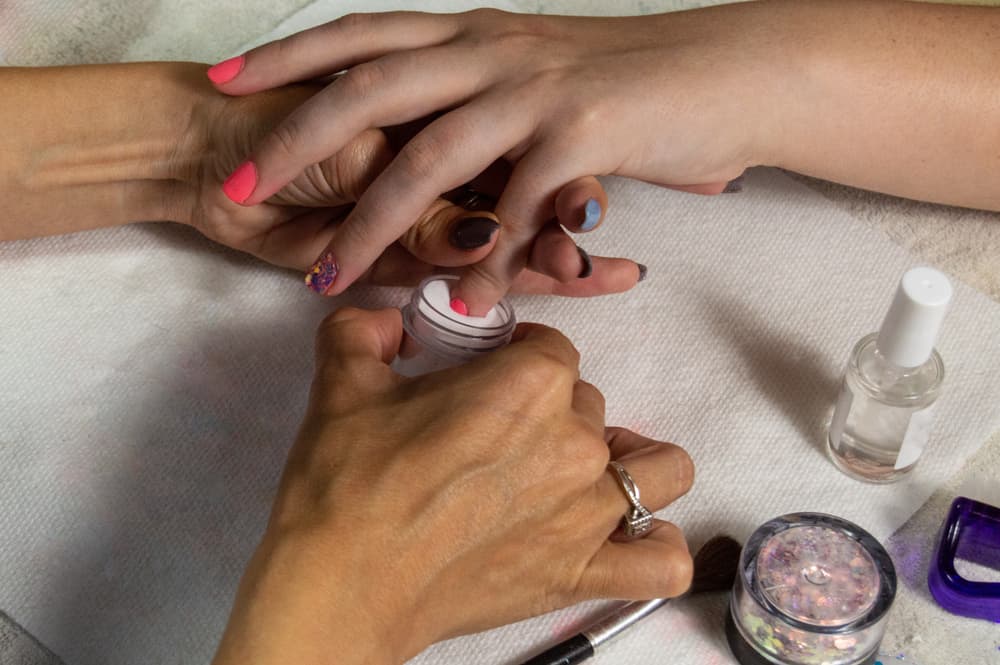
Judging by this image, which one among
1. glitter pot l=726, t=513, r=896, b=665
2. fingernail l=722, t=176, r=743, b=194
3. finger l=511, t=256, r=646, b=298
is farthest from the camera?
fingernail l=722, t=176, r=743, b=194

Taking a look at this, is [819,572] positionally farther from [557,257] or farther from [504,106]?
[504,106]

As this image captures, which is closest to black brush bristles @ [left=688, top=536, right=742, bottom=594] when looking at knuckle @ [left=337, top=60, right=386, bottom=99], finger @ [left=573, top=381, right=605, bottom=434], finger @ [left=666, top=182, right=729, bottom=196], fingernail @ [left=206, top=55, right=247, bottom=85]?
finger @ [left=573, top=381, right=605, bottom=434]

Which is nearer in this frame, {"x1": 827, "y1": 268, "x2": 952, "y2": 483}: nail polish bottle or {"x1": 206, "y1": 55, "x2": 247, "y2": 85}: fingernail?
{"x1": 827, "y1": 268, "x2": 952, "y2": 483}: nail polish bottle

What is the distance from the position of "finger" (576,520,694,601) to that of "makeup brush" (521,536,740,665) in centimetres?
3

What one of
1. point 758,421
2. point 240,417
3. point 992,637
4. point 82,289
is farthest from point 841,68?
point 82,289

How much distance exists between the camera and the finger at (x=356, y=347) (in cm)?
81

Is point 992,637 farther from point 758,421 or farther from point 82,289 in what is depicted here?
point 82,289

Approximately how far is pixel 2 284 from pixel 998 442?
899 mm

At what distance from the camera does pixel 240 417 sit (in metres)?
0.95

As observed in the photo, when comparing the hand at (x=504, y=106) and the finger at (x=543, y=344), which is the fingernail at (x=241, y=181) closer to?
the hand at (x=504, y=106)

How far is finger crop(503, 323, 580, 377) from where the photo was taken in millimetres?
820

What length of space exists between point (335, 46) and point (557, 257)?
28 centimetres

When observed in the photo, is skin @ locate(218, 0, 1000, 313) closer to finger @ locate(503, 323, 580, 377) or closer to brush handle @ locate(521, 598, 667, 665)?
finger @ locate(503, 323, 580, 377)

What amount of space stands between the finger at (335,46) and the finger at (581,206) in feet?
0.67
